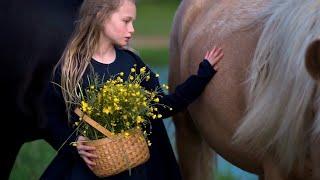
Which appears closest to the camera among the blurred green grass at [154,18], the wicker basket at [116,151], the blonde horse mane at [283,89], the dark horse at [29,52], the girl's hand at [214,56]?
the blonde horse mane at [283,89]

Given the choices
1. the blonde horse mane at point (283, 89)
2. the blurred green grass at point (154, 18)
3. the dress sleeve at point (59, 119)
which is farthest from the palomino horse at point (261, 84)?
the blurred green grass at point (154, 18)

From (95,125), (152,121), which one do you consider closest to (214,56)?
(152,121)

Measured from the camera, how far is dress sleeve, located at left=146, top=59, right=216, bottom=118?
9.89 ft

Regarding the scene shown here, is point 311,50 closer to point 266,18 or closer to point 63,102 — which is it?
point 266,18

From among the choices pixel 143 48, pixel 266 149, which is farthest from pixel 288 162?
pixel 143 48

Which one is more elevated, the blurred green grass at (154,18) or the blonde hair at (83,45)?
the blonde hair at (83,45)

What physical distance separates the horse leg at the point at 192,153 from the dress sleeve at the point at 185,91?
31.5 inches

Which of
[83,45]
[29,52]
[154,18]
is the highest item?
[83,45]

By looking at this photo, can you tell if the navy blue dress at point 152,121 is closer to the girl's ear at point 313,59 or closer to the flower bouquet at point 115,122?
the flower bouquet at point 115,122

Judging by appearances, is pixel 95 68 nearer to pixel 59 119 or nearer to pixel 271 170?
pixel 59 119

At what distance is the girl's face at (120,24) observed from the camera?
9.41 feet

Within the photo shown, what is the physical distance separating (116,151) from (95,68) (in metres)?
0.37

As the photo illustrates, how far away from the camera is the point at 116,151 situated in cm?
265

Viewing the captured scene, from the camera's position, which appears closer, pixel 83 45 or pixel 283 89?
pixel 283 89
